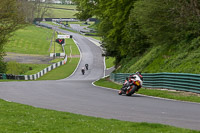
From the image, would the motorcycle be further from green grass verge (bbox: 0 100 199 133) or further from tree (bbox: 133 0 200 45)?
green grass verge (bbox: 0 100 199 133)

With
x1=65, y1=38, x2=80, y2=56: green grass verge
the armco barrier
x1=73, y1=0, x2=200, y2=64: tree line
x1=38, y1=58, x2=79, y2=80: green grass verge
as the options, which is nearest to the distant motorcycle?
the armco barrier

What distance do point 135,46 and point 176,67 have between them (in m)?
14.3

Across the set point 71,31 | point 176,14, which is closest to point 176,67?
point 176,14

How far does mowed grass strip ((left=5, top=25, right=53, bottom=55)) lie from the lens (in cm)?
9663

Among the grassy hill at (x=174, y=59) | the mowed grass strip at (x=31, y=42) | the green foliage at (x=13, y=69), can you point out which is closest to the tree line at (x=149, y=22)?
the grassy hill at (x=174, y=59)

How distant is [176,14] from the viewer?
90.8 feet

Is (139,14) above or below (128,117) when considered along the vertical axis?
above

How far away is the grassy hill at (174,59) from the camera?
74.8 feet

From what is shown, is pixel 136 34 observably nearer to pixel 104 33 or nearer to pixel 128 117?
pixel 104 33

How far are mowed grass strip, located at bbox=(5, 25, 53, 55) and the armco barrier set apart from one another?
70.6m

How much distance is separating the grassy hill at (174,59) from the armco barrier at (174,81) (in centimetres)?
115

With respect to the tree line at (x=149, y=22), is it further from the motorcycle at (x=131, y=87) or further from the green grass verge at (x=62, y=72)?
the green grass verge at (x=62, y=72)

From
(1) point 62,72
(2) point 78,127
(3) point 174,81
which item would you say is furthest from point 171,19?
(1) point 62,72

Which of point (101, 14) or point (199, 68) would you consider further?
point (101, 14)
